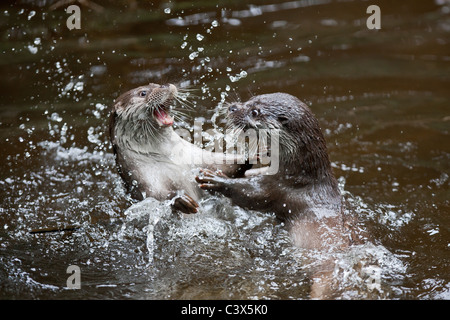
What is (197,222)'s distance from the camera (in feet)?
10.3

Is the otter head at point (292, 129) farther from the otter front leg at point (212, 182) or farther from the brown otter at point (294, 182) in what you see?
the otter front leg at point (212, 182)

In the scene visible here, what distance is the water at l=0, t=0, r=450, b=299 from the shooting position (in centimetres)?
277

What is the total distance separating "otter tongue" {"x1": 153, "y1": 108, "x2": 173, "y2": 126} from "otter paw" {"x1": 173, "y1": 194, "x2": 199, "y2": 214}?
36 centimetres

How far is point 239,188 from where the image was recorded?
2.95 m

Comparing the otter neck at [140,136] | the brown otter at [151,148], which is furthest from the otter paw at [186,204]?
the otter neck at [140,136]

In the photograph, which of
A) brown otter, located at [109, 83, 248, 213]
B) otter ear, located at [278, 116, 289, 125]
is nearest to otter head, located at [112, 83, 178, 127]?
brown otter, located at [109, 83, 248, 213]

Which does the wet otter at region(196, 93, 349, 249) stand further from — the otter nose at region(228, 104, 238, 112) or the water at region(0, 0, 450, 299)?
the water at region(0, 0, 450, 299)

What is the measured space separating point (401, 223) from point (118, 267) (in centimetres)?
146

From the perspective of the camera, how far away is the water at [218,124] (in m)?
2.77

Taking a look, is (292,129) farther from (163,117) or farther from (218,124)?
(218,124)

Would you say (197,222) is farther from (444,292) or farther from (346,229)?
(444,292)

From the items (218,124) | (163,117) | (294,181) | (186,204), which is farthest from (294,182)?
(218,124)

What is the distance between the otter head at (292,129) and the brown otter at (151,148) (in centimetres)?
31

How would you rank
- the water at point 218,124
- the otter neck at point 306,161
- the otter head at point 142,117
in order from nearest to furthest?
the water at point 218,124, the otter neck at point 306,161, the otter head at point 142,117
